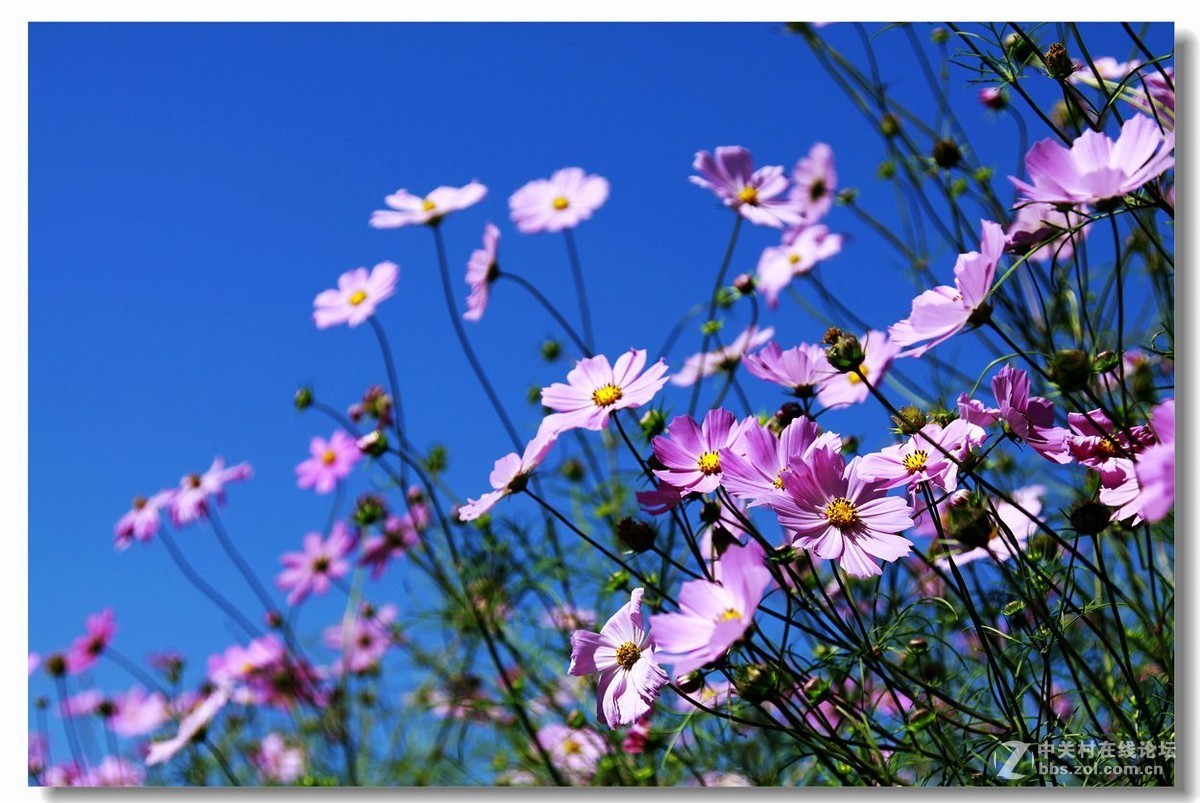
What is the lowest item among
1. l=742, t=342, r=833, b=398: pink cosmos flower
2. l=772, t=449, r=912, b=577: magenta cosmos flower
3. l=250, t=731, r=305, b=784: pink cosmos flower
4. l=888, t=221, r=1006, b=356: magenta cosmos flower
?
l=250, t=731, r=305, b=784: pink cosmos flower

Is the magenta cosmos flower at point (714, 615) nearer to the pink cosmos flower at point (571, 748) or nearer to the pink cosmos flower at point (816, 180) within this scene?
the pink cosmos flower at point (571, 748)

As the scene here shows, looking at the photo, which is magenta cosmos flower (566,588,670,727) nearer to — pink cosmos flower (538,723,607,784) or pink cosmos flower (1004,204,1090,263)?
pink cosmos flower (1004,204,1090,263)

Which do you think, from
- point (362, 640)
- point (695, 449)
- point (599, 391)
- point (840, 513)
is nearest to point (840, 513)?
point (840, 513)

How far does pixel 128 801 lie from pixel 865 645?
67 cm

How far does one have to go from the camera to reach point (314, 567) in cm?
171

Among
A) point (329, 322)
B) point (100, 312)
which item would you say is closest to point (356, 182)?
point (329, 322)

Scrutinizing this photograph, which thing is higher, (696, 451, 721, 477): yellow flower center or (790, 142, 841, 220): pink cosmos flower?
(790, 142, 841, 220): pink cosmos flower

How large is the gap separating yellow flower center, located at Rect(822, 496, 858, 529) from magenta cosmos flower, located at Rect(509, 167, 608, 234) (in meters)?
0.58

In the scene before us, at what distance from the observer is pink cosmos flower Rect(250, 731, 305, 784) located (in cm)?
187

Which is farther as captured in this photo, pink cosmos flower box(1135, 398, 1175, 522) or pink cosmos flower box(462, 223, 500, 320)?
pink cosmos flower box(462, 223, 500, 320)

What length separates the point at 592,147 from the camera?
4.25ft

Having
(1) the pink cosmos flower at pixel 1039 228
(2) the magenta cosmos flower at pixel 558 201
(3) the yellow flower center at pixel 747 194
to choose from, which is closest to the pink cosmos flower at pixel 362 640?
(2) the magenta cosmos flower at pixel 558 201

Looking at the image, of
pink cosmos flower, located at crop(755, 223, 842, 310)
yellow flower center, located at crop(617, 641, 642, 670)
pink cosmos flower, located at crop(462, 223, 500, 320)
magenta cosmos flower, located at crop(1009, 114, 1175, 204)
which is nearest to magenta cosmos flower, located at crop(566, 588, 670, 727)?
yellow flower center, located at crop(617, 641, 642, 670)

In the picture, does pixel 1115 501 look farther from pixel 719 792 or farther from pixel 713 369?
pixel 713 369
